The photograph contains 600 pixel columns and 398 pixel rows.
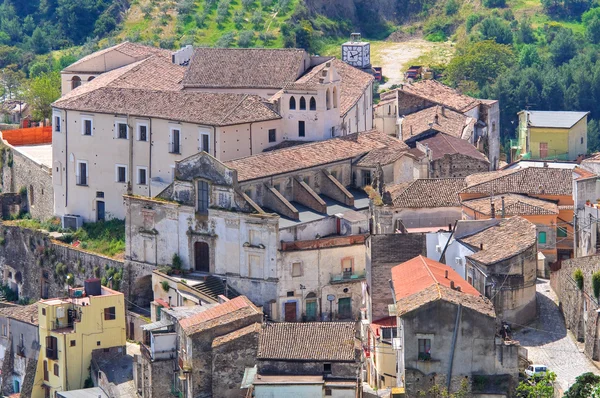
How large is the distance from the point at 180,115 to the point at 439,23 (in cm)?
6468

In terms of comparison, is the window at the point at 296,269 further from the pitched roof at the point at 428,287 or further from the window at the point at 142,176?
the window at the point at 142,176

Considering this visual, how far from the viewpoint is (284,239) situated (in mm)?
74688

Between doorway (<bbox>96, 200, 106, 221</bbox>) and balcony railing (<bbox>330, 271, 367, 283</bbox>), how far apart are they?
54.1ft

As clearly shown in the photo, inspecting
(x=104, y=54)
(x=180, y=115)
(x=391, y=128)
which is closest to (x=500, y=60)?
(x=391, y=128)

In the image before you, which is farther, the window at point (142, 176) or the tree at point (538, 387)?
the window at point (142, 176)

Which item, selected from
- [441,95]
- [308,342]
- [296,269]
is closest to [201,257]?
[296,269]

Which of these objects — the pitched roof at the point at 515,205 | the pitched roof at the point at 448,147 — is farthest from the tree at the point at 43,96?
the pitched roof at the point at 515,205

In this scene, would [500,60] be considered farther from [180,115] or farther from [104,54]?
[180,115]

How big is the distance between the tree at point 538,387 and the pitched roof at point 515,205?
531 inches

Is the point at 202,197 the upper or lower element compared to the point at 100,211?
upper

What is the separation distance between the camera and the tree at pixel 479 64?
12469 cm

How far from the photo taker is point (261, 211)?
7469cm

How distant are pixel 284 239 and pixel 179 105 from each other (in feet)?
41.0

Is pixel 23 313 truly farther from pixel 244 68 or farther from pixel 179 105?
pixel 244 68
